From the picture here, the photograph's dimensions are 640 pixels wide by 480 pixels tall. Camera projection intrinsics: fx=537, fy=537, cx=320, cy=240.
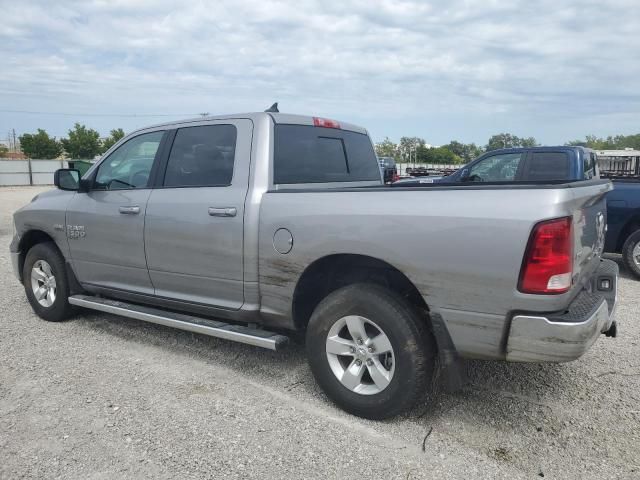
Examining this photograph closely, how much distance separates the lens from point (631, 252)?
7172 mm

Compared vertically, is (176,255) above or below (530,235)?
below

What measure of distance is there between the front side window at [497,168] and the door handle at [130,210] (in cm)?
571

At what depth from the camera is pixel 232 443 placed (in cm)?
302

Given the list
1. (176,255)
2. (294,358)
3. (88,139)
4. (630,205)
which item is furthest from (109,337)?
(88,139)

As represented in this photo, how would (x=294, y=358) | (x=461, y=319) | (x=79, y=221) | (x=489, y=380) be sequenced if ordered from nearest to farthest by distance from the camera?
(x=461, y=319) < (x=489, y=380) < (x=294, y=358) < (x=79, y=221)

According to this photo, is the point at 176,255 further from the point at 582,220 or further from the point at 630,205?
the point at 630,205

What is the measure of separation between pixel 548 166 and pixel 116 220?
20.4ft

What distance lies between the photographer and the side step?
3544mm

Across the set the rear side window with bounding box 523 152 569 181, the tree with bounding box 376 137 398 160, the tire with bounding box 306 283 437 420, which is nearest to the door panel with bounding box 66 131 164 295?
the tire with bounding box 306 283 437 420

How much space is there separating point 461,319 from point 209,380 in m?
1.95

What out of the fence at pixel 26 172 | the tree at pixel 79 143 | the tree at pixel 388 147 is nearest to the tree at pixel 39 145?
the tree at pixel 79 143

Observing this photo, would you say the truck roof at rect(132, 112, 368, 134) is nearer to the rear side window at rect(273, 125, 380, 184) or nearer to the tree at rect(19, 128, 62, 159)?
the rear side window at rect(273, 125, 380, 184)

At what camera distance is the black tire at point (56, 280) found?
5.00 metres

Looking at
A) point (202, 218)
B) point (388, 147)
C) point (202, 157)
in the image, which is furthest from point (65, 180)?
point (388, 147)
